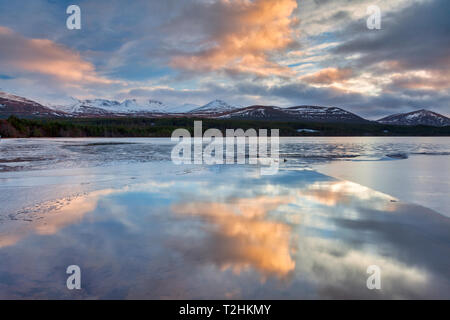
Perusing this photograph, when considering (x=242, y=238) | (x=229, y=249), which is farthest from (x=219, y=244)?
(x=242, y=238)

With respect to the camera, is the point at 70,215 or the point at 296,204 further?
the point at 296,204

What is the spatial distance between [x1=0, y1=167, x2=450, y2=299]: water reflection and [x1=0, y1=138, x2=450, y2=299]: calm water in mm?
18

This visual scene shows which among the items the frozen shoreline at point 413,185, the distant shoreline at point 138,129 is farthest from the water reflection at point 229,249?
the distant shoreline at point 138,129

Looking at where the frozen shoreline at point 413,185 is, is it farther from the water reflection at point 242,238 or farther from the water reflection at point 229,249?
the water reflection at point 242,238

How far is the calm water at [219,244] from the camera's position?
318 cm

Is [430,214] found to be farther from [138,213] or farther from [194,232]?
[138,213]

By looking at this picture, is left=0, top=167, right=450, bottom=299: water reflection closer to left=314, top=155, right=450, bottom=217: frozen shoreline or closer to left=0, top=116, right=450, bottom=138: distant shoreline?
left=314, top=155, right=450, bottom=217: frozen shoreline

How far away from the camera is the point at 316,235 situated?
478 cm

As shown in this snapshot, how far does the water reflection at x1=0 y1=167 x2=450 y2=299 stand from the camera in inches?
124

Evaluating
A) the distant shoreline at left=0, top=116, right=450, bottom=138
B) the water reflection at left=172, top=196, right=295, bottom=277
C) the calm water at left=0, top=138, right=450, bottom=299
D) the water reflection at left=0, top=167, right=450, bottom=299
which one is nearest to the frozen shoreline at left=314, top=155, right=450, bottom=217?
the calm water at left=0, top=138, right=450, bottom=299

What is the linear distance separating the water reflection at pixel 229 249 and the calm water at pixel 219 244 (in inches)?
0.7

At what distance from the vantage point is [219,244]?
173 inches
